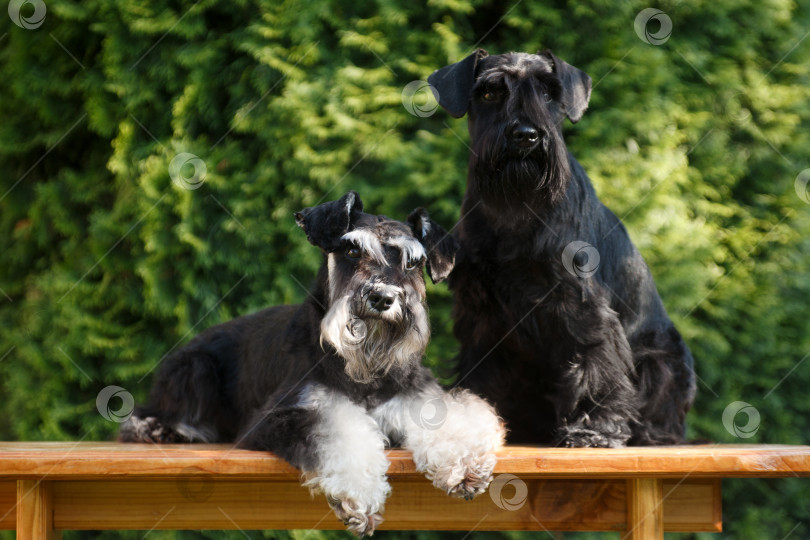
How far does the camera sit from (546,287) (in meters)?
3.02

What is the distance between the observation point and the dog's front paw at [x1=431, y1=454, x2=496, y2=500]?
2562mm

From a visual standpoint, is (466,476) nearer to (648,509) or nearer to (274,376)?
(648,509)

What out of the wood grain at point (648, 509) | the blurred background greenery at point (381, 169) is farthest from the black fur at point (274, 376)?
the blurred background greenery at point (381, 169)

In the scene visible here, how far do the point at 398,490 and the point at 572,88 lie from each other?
1.68 m

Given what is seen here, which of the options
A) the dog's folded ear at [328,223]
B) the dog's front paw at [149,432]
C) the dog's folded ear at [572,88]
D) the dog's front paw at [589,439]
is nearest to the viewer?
the dog's folded ear at [328,223]

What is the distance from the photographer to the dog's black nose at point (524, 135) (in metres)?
2.81

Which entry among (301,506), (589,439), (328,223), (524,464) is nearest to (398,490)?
(301,506)

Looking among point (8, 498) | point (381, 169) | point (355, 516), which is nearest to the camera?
point (355, 516)

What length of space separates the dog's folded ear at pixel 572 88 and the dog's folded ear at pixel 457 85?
0.99 feet

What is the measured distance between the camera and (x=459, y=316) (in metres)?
3.28

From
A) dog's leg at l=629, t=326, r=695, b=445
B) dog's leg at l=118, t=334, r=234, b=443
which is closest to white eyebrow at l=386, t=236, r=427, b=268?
dog's leg at l=629, t=326, r=695, b=445

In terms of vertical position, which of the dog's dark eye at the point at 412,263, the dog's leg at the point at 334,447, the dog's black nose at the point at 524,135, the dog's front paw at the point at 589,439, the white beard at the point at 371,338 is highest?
the dog's black nose at the point at 524,135

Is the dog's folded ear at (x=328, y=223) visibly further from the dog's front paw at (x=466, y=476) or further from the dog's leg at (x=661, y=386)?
the dog's leg at (x=661, y=386)

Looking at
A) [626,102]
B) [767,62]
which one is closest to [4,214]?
[626,102]
